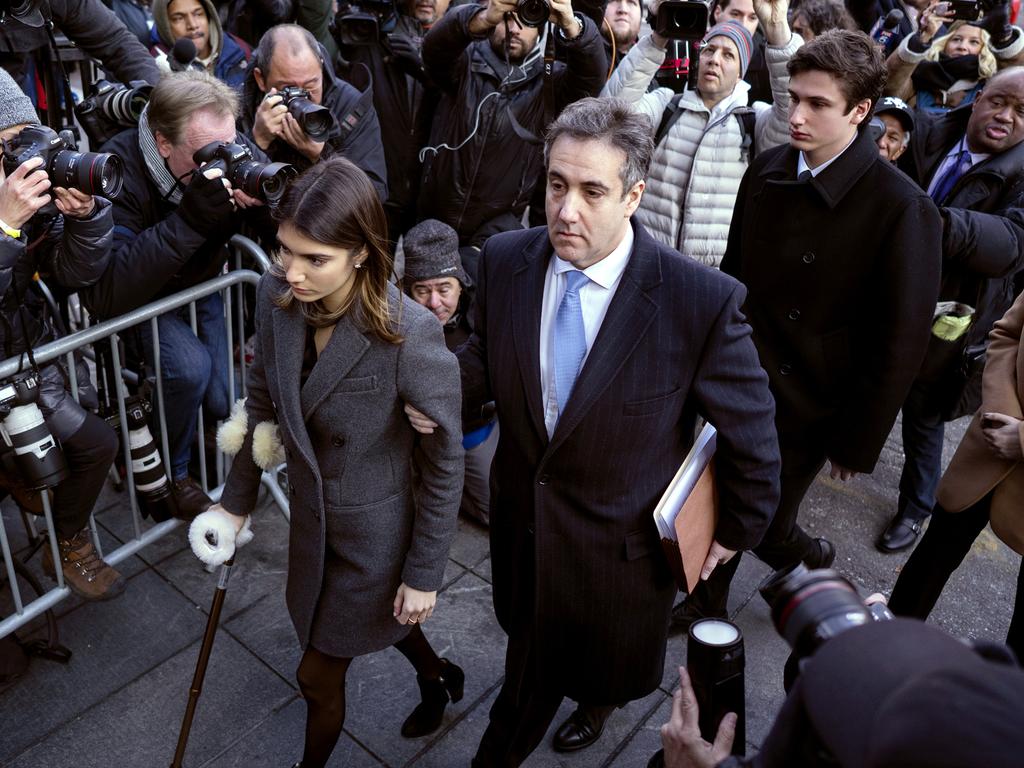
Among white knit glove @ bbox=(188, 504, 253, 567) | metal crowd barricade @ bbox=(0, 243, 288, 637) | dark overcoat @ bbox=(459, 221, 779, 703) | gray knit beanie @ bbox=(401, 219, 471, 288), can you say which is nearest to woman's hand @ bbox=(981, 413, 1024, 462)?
dark overcoat @ bbox=(459, 221, 779, 703)

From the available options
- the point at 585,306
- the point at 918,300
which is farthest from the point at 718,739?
the point at 918,300

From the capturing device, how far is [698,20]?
12.9ft

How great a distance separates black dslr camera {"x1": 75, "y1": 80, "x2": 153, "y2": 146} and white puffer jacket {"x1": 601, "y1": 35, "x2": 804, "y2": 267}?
209 centimetres

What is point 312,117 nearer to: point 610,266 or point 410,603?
point 610,266

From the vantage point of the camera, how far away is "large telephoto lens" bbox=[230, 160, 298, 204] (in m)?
3.10

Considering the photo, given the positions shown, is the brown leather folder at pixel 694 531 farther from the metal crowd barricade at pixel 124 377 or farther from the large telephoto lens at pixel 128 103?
the large telephoto lens at pixel 128 103

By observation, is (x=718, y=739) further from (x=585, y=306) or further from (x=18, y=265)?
(x=18, y=265)

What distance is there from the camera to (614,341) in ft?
7.68

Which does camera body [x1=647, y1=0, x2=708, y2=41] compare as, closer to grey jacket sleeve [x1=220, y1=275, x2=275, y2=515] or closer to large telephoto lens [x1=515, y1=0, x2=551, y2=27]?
large telephoto lens [x1=515, y1=0, x2=551, y2=27]

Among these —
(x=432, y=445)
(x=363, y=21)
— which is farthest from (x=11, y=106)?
(x=363, y=21)

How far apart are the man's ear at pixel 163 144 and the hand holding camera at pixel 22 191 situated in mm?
713

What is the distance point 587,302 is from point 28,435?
1.81 metres

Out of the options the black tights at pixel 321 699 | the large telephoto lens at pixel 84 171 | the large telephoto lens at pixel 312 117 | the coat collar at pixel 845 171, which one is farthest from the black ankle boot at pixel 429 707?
the large telephoto lens at pixel 312 117

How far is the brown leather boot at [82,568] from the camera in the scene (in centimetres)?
329
